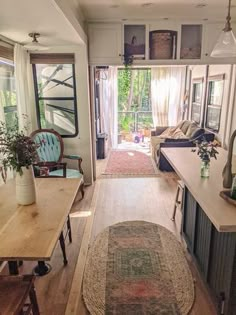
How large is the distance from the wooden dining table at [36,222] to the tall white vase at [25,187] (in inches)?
1.8

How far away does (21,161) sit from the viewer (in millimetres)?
1908

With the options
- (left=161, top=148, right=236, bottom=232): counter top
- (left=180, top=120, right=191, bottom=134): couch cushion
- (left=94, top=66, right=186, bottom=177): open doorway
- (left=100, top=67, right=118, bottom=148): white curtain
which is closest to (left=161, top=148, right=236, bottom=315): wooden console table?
(left=161, top=148, right=236, bottom=232): counter top

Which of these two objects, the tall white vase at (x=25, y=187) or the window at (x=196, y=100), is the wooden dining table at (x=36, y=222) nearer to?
the tall white vase at (x=25, y=187)

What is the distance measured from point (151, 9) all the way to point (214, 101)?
2.80m

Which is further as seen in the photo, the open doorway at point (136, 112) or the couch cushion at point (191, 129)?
the open doorway at point (136, 112)

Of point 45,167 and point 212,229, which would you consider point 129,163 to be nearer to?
point 45,167

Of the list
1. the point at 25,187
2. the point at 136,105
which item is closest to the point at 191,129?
the point at 136,105

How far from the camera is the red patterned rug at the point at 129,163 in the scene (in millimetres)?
5402

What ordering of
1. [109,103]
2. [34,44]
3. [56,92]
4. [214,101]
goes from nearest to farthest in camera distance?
[34,44], [56,92], [214,101], [109,103]

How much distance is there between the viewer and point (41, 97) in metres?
4.39

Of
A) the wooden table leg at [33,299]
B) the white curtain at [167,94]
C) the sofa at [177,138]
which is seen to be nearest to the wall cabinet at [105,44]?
the sofa at [177,138]

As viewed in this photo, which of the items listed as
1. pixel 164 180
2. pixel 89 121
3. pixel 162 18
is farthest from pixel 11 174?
pixel 162 18

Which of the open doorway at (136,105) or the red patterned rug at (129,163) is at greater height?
A: the open doorway at (136,105)

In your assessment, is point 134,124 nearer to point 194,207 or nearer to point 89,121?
point 89,121
